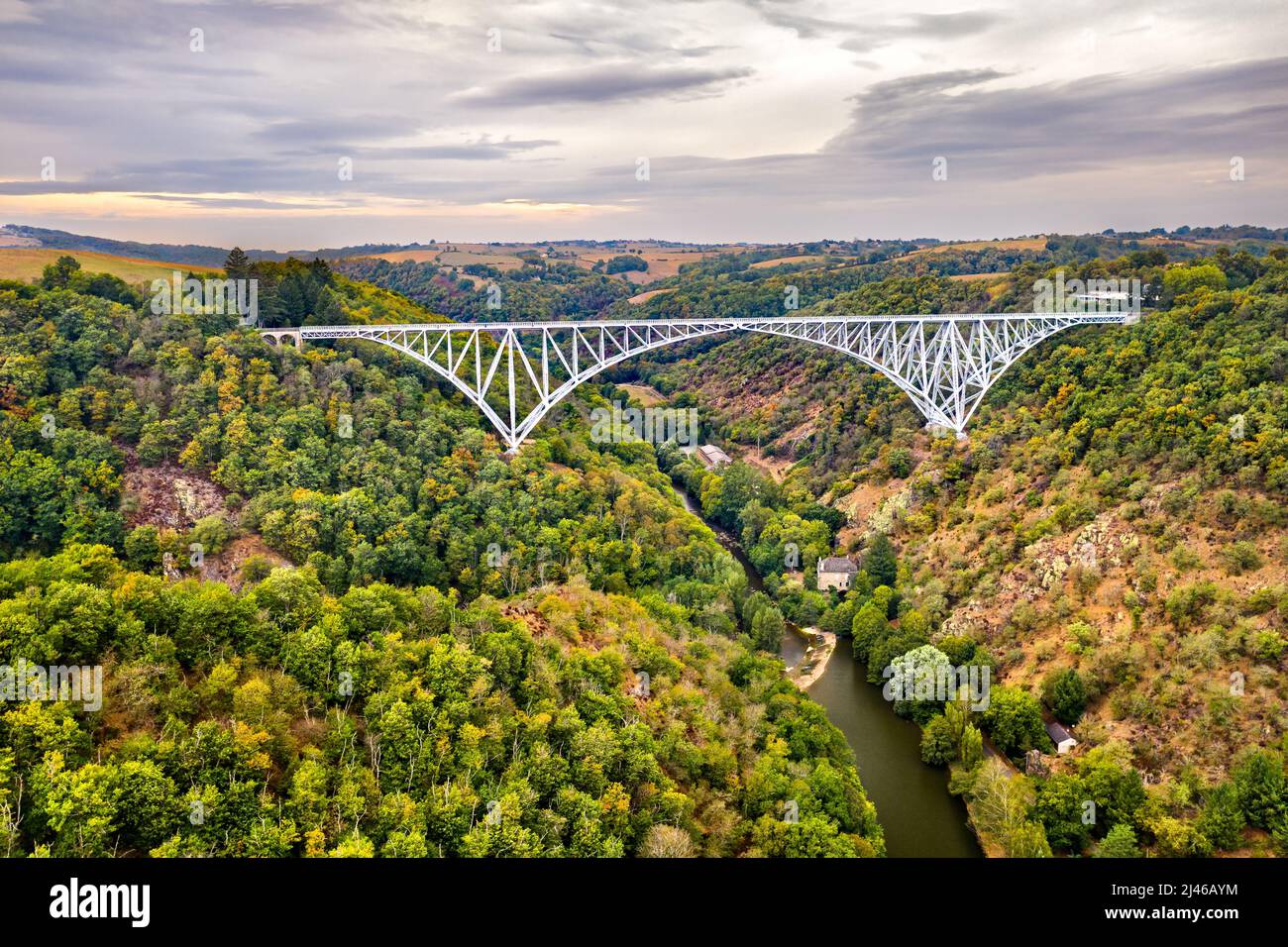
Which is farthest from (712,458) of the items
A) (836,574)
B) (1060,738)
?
(1060,738)

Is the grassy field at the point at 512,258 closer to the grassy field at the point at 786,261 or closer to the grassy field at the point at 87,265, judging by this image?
the grassy field at the point at 786,261

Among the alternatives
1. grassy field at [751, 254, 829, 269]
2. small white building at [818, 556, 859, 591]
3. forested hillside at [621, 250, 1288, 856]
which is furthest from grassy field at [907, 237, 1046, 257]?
small white building at [818, 556, 859, 591]

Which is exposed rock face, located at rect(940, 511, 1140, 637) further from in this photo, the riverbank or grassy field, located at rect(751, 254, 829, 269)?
grassy field, located at rect(751, 254, 829, 269)

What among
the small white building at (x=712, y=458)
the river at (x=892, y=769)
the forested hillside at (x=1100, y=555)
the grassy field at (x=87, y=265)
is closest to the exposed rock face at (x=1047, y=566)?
the forested hillside at (x=1100, y=555)

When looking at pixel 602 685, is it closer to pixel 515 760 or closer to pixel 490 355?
pixel 515 760

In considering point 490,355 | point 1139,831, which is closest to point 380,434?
point 490,355
